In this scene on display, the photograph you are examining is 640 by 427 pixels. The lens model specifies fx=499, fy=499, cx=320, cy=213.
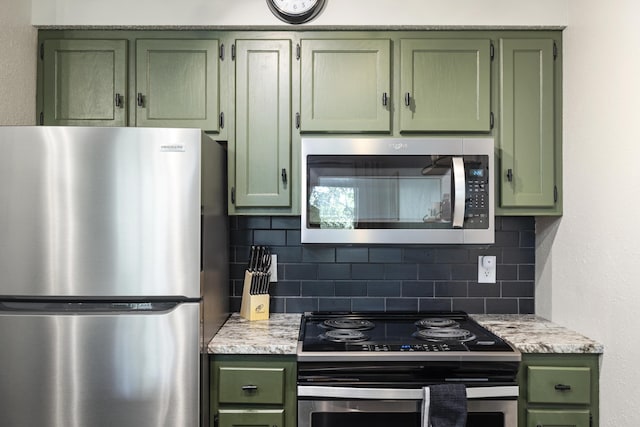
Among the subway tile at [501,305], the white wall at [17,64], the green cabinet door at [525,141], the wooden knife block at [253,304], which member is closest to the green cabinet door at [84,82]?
the white wall at [17,64]

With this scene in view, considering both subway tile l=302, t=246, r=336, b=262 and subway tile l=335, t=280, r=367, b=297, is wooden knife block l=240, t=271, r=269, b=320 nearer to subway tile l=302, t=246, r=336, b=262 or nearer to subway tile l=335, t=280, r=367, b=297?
subway tile l=302, t=246, r=336, b=262

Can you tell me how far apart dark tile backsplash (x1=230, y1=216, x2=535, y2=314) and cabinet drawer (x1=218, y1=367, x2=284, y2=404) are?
25.0 inches

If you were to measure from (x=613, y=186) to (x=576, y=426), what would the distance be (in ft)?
3.06

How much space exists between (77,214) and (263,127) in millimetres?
867

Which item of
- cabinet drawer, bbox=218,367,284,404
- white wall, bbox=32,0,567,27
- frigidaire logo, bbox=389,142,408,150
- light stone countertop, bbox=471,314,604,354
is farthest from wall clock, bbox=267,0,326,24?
light stone countertop, bbox=471,314,604,354

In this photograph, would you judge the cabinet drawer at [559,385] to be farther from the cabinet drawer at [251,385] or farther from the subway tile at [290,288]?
the subway tile at [290,288]

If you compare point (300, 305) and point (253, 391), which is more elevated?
point (300, 305)

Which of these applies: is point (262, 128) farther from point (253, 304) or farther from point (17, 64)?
point (17, 64)

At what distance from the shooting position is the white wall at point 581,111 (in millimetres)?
1783

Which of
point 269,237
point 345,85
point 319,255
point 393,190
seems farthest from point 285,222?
point 345,85

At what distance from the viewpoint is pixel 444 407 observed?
182cm

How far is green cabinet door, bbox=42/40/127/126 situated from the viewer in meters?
2.24

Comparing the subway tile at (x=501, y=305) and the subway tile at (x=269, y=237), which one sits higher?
the subway tile at (x=269, y=237)

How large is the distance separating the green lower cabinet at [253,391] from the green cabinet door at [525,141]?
4.03 ft
